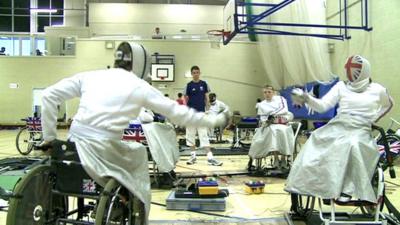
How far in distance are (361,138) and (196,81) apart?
13.0 feet

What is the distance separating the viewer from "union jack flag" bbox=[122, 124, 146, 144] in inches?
186

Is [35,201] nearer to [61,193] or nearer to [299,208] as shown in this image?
[61,193]

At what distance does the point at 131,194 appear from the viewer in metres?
2.33

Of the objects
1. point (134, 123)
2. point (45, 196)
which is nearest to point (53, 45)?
point (134, 123)

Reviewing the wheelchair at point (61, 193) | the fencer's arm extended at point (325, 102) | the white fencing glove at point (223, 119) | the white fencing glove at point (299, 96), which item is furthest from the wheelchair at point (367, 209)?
the wheelchair at point (61, 193)

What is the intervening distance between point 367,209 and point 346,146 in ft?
2.89

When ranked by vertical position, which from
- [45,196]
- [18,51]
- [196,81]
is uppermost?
[18,51]

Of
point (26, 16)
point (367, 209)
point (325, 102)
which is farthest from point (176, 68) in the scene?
point (325, 102)

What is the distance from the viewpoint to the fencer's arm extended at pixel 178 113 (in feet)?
6.77

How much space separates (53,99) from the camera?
2.27 m

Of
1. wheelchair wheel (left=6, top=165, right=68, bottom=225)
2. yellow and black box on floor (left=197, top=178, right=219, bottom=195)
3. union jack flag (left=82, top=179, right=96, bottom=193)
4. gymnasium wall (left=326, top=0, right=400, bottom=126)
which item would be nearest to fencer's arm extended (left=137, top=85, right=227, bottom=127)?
union jack flag (left=82, top=179, right=96, bottom=193)

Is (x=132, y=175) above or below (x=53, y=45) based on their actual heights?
below

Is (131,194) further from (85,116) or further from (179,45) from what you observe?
(179,45)

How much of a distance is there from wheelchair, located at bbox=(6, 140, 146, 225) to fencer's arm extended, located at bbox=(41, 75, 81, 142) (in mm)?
73
